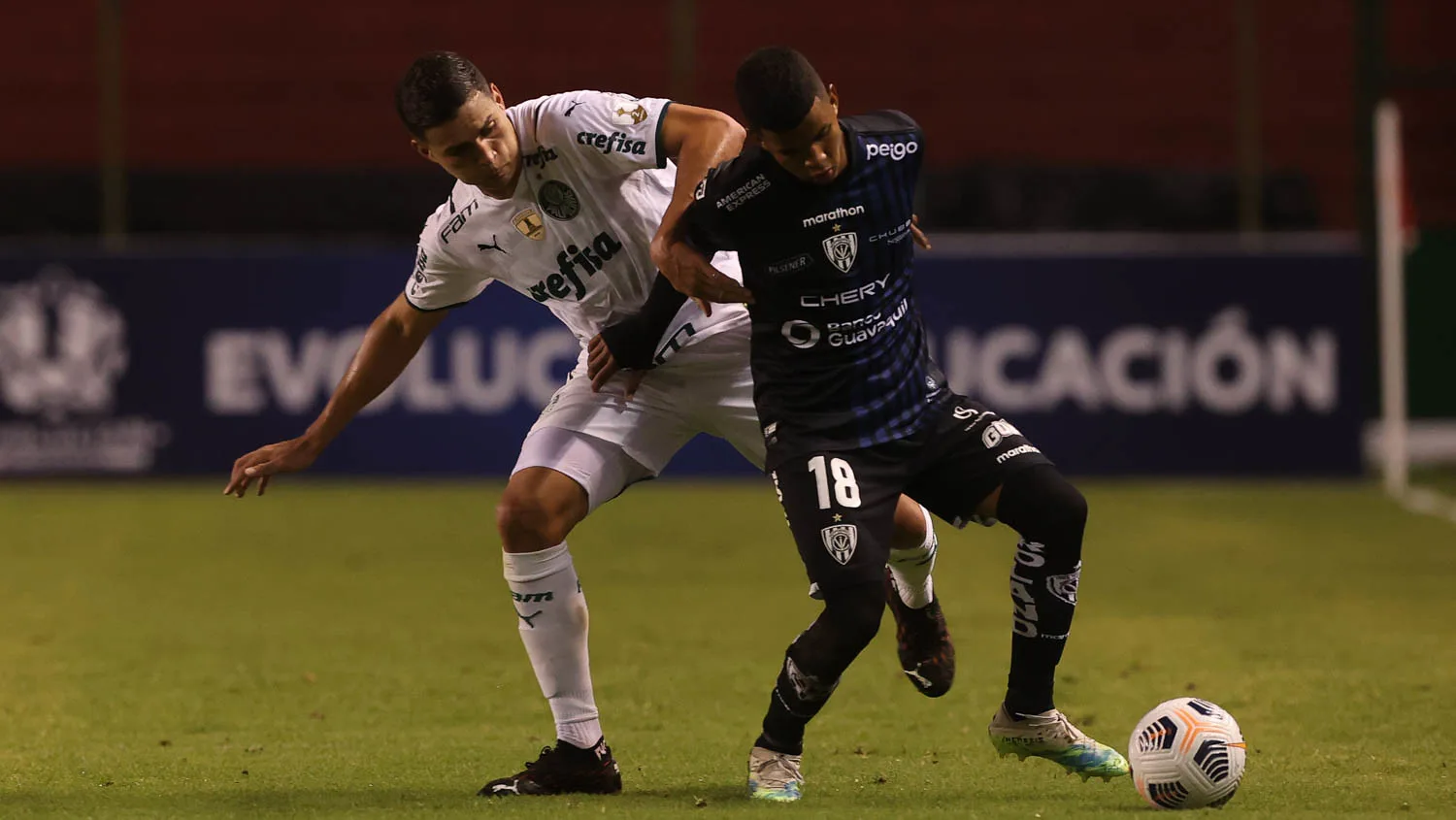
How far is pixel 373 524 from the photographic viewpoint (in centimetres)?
1159

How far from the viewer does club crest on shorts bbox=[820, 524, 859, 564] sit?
5.02 metres

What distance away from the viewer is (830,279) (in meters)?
5.15

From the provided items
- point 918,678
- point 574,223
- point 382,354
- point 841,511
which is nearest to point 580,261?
point 574,223

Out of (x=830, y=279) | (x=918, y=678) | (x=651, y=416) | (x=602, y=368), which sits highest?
(x=830, y=279)

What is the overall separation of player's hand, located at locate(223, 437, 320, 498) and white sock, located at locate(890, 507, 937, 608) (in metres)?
1.65

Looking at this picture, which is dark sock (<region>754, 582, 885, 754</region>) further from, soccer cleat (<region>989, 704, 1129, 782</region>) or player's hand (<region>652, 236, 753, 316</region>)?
player's hand (<region>652, 236, 753, 316</region>)

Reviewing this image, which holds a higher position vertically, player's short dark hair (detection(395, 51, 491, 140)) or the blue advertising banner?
player's short dark hair (detection(395, 51, 491, 140))

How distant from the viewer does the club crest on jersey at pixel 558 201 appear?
18.2 ft

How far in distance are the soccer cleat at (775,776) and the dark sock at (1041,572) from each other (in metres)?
0.61

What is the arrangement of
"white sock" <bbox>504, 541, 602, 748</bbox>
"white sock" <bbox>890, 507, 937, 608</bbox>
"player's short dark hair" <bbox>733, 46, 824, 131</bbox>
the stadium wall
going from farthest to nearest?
the stadium wall → "white sock" <bbox>890, 507, 937, 608</bbox> → "white sock" <bbox>504, 541, 602, 748</bbox> → "player's short dark hair" <bbox>733, 46, 824, 131</bbox>

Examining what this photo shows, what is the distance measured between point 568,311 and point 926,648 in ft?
4.66

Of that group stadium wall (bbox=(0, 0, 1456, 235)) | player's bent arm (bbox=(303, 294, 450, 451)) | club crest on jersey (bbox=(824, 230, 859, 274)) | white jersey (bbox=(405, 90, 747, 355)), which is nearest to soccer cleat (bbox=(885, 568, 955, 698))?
white jersey (bbox=(405, 90, 747, 355))

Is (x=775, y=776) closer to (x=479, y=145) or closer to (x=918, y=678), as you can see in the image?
(x=918, y=678)

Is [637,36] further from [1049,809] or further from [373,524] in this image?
[1049,809]
